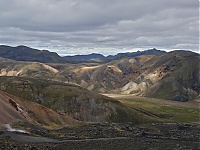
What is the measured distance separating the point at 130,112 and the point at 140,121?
9296 millimetres

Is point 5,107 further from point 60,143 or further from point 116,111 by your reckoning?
point 116,111

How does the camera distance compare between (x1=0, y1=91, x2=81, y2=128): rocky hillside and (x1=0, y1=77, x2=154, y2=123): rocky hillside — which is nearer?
(x1=0, y1=91, x2=81, y2=128): rocky hillside

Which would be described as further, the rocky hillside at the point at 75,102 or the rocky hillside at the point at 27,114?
the rocky hillside at the point at 75,102

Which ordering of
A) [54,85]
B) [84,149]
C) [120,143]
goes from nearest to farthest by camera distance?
[84,149]
[120,143]
[54,85]

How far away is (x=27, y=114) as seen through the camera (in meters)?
102

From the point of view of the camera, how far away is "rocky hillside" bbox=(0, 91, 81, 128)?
87.3 meters

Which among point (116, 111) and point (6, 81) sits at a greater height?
point (6, 81)

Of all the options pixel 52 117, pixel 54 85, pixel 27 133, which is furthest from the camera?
pixel 54 85

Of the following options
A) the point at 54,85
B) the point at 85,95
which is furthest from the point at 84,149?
the point at 54,85

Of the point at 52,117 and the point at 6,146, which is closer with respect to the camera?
the point at 6,146

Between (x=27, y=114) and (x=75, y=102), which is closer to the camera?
(x=27, y=114)

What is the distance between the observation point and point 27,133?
6888 cm

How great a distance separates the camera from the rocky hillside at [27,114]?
87.3m

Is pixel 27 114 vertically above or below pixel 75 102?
above
